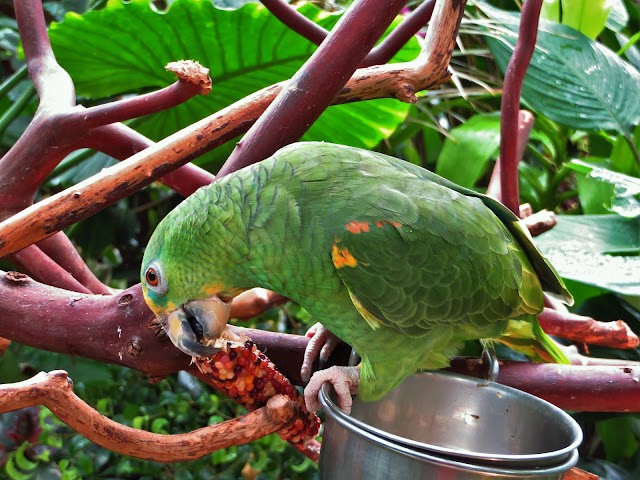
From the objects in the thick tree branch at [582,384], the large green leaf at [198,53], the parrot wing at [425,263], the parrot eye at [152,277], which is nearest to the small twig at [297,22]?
the large green leaf at [198,53]

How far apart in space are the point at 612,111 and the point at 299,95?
93cm

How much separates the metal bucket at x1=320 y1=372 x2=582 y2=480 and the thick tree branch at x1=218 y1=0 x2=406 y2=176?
0.31m

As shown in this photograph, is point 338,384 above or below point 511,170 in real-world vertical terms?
below

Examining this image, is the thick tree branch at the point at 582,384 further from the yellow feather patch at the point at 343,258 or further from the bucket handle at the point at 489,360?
the yellow feather patch at the point at 343,258

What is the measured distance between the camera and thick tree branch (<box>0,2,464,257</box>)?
70 cm

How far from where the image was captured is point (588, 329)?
0.93 meters

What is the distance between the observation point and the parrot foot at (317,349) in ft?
2.55

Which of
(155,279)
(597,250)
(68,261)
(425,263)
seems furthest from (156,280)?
(597,250)

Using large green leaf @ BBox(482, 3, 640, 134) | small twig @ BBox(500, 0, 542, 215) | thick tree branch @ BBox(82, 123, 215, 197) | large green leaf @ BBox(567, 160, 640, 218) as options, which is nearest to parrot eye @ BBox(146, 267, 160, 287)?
thick tree branch @ BBox(82, 123, 215, 197)

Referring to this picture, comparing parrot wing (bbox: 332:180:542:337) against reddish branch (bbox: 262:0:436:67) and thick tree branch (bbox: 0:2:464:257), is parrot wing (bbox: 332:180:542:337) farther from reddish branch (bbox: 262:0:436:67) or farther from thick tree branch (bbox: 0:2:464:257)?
reddish branch (bbox: 262:0:436:67)

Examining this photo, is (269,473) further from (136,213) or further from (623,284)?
(136,213)

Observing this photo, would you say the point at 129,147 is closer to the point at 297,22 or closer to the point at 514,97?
the point at 297,22

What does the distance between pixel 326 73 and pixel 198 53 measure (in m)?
0.57

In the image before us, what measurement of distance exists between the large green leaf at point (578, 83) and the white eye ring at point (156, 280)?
3.25ft
